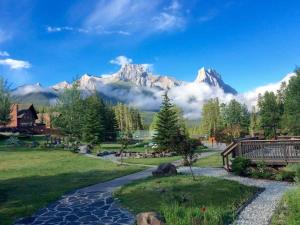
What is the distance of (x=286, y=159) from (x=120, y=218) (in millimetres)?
12048

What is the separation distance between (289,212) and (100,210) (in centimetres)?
665

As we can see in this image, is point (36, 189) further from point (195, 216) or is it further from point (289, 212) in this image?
point (289, 212)

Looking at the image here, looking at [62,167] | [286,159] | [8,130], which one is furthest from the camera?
[8,130]

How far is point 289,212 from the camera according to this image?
36.1ft

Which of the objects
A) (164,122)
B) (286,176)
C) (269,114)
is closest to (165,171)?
(286,176)

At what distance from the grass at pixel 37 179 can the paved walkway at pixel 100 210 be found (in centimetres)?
76

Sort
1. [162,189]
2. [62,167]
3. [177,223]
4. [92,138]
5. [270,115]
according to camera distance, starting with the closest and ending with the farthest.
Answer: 1. [177,223]
2. [162,189]
3. [62,167]
4. [92,138]
5. [270,115]

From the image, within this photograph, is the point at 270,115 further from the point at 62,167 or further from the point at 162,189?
the point at 162,189

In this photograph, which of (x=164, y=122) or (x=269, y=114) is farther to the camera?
(x=269, y=114)

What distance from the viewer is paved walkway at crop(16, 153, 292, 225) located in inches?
462

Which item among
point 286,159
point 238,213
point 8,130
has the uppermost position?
point 8,130

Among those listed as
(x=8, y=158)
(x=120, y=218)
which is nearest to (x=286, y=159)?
(x=120, y=218)

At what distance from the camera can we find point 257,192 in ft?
51.8

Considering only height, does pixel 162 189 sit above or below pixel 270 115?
below
